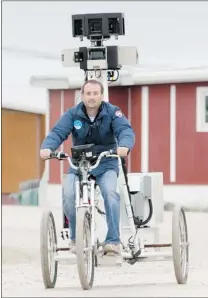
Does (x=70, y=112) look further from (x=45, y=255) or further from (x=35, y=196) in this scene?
(x=35, y=196)

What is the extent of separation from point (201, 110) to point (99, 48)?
9.71m

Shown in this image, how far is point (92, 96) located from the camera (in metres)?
7.53

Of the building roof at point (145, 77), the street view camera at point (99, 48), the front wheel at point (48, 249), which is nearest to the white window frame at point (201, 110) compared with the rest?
the building roof at point (145, 77)

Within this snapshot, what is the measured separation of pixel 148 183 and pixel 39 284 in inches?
53.6

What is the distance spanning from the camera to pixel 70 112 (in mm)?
7559

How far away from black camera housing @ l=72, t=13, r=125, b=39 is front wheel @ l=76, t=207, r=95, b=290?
3.09m

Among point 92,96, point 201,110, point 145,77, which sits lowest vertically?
point 92,96

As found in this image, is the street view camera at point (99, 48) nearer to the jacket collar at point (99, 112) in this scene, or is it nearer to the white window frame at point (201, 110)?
the jacket collar at point (99, 112)

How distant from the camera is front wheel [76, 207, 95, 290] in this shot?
703 cm

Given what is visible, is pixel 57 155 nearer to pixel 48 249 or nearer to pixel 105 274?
pixel 48 249

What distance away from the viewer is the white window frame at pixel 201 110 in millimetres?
19609

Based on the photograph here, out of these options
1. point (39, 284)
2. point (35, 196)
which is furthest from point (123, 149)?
point (35, 196)

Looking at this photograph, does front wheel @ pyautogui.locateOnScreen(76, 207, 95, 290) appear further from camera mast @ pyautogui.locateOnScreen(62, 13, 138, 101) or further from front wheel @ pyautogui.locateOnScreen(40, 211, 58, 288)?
camera mast @ pyautogui.locateOnScreen(62, 13, 138, 101)

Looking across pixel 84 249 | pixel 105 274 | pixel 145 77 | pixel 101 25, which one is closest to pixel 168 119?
pixel 145 77
